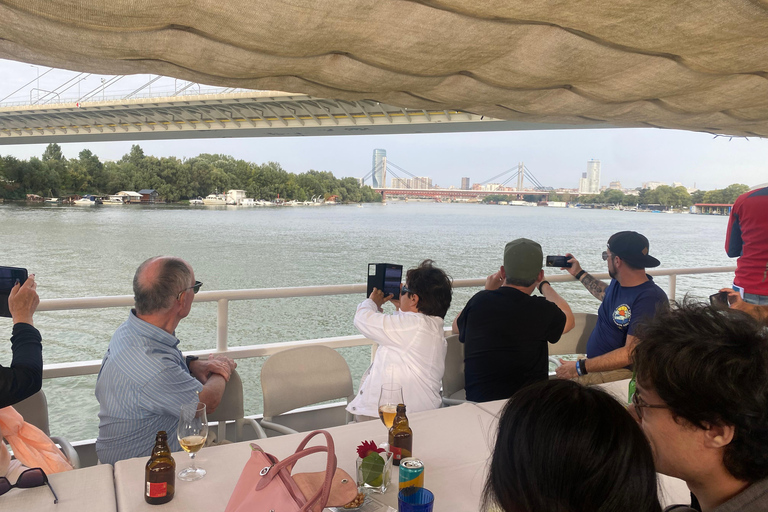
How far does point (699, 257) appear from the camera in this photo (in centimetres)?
2569

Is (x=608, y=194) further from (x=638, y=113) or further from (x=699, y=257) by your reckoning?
(x=638, y=113)

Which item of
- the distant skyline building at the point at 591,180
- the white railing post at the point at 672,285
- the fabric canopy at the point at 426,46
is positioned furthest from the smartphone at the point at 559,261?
the distant skyline building at the point at 591,180

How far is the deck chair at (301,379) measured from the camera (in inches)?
84.7

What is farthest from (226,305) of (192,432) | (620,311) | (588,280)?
(588,280)

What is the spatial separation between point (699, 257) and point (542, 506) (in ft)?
96.9

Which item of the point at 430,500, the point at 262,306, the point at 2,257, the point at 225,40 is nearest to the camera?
the point at 430,500

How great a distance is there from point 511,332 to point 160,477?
4.78 feet

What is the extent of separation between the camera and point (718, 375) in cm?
82

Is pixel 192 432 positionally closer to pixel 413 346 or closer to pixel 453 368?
pixel 413 346

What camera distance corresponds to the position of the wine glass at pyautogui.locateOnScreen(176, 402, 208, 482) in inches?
50.0

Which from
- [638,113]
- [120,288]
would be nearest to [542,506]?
[638,113]

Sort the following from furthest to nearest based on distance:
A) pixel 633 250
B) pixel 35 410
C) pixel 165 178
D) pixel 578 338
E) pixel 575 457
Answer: pixel 165 178 < pixel 578 338 < pixel 633 250 < pixel 35 410 < pixel 575 457

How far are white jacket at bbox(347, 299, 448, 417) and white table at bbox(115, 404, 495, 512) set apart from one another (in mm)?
377

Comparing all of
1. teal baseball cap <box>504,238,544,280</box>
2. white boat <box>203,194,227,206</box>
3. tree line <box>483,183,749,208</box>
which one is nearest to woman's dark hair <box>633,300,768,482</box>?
teal baseball cap <box>504,238,544,280</box>
